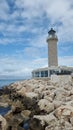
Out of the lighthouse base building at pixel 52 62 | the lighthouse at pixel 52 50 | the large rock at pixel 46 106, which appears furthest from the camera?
the lighthouse at pixel 52 50

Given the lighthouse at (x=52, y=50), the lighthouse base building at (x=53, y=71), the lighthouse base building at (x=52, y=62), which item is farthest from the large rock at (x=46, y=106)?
the lighthouse at (x=52, y=50)

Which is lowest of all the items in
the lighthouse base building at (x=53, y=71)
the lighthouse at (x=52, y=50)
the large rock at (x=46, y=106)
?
the large rock at (x=46, y=106)

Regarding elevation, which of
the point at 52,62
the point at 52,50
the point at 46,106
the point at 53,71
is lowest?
the point at 46,106

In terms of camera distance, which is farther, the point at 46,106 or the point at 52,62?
the point at 52,62

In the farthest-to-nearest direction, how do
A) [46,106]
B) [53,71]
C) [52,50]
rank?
[52,50]
[53,71]
[46,106]

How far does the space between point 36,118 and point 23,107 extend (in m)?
5.42

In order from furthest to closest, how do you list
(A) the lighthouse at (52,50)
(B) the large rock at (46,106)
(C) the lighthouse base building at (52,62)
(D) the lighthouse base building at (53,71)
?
(A) the lighthouse at (52,50)
(C) the lighthouse base building at (52,62)
(D) the lighthouse base building at (53,71)
(B) the large rock at (46,106)

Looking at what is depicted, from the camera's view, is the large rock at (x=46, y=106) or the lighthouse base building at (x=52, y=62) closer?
the large rock at (x=46, y=106)

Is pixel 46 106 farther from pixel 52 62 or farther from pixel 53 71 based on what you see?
pixel 52 62

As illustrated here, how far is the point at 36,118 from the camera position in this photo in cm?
1307

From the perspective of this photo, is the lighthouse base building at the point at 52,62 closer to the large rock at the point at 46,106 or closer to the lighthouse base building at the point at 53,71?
the lighthouse base building at the point at 53,71

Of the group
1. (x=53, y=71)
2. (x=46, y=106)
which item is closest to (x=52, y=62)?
(x=53, y=71)

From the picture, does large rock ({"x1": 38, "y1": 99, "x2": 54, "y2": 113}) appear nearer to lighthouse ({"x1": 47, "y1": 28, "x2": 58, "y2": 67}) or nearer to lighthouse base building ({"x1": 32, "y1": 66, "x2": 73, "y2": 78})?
lighthouse base building ({"x1": 32, "y1": 66, "x2": 73, "y2": 78})

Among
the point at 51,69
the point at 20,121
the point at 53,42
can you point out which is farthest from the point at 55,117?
the point at 53,42
